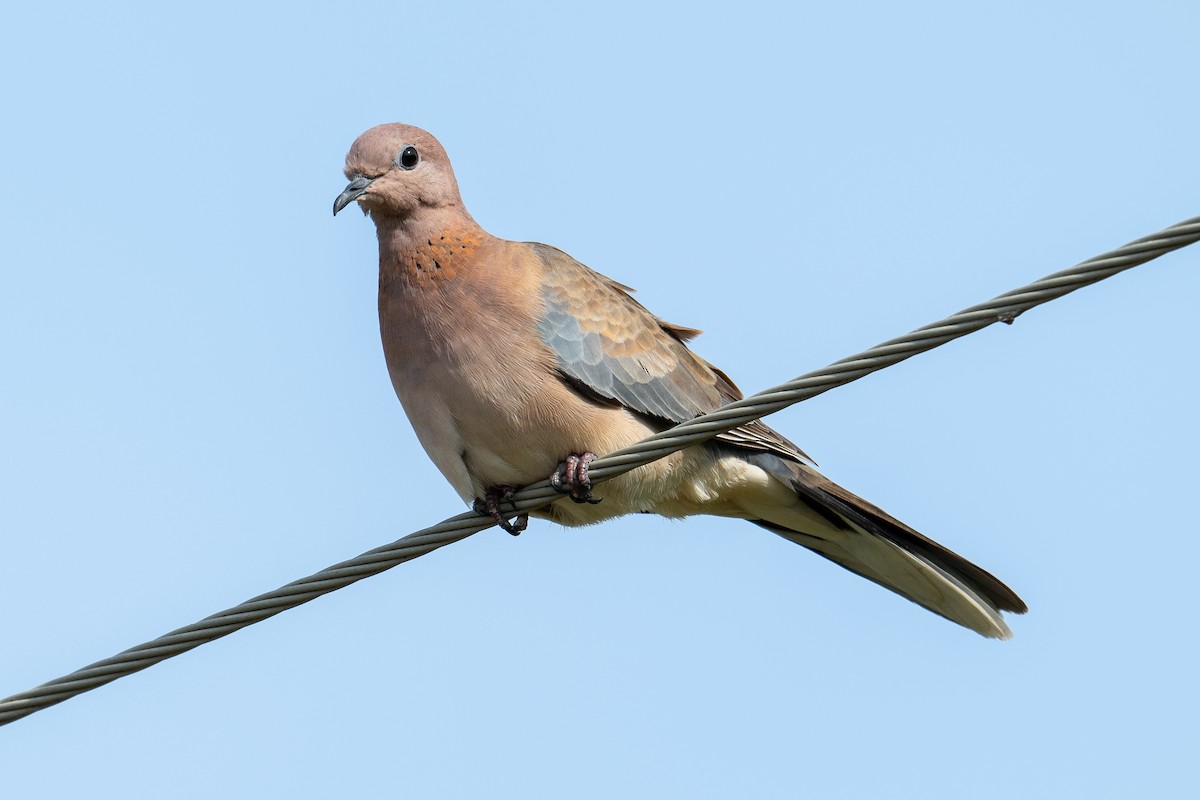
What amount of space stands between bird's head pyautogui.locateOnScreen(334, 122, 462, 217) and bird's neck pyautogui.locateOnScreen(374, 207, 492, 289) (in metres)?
0.06

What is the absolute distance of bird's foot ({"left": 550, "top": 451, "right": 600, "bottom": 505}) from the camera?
5.77m

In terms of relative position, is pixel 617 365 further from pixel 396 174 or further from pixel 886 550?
pixel 886 550

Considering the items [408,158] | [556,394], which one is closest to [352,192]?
[408,158]

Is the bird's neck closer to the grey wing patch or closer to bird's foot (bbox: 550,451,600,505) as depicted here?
the grey wing patch

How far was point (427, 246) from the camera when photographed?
6234 millimetres

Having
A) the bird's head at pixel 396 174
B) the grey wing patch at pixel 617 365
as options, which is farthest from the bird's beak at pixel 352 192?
the grey wing patch at pixel 617 365

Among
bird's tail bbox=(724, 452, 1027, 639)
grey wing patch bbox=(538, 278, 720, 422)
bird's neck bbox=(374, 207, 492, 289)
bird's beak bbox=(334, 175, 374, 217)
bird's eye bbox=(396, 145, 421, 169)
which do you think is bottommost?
bird's tail bbox=(724, 452, 1027, 639)

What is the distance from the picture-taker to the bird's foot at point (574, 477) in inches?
227

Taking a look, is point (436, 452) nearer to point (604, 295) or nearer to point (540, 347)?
point (540, 347)

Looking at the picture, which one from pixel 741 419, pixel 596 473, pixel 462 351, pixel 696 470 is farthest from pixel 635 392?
pixel 741 419

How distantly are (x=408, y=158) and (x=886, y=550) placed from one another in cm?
249

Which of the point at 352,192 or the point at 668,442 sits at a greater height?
the point at 352,192

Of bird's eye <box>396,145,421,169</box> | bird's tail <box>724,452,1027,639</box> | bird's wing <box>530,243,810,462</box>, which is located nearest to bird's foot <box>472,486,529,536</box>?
bird's wing <box>530,243,810,462</box>

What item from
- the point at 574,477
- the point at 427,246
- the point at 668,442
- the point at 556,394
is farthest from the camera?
the point at 427,246
